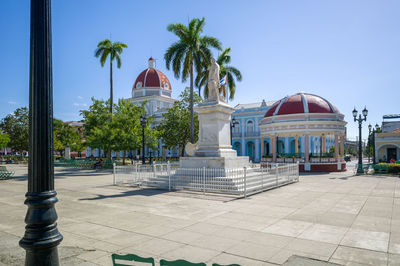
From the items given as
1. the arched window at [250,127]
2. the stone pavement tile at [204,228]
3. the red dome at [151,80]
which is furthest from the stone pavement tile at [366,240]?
the red dome at [151,80]

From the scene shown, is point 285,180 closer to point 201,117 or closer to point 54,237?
point 201,117

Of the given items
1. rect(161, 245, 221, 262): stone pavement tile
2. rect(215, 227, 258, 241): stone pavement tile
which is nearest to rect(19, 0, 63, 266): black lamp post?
rect(161, 245, 221, 262): stone pavement tile

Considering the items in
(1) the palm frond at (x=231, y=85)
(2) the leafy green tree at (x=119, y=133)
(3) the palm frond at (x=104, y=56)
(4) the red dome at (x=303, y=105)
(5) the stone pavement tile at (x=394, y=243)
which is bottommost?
(5) the stone pavement tile at (x=394, y=243)

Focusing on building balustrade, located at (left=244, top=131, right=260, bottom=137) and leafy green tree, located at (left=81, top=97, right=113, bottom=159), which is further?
building balustrade, located at (left=244, top=131, right=260, bottom=137)

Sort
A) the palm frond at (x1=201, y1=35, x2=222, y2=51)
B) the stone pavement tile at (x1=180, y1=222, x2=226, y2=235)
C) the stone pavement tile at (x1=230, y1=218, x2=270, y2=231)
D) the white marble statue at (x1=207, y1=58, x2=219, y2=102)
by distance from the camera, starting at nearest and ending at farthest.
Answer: the stone pavement tile at (x1=180, y1=222, x2=226, y2=235) → the stone pavement tile at (x1=230, y1=218, x2=270, y2=231) → the white marble statue at (x1=207, y1=58, x2=219, y2=102) → the palm frond at (x1=201, y1=35, x2=222, y2=51)

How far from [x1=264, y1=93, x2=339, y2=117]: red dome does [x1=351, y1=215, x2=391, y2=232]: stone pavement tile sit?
23.7m

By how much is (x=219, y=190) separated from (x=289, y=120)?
20.2 meters

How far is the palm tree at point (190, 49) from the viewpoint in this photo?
25547 mm

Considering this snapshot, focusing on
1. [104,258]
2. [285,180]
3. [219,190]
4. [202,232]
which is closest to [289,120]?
[285,180]

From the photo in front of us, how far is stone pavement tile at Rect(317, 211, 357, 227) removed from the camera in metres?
7.76

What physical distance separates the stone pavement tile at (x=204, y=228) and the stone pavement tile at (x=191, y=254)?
Answer: 1.16 m

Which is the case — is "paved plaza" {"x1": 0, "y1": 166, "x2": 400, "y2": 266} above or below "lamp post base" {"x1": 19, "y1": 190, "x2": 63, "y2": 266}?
below

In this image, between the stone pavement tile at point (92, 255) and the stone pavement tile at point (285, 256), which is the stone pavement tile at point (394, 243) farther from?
the stone pavement tile at point (92, 255)

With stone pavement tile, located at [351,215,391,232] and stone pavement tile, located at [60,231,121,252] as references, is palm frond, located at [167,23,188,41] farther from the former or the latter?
stone pavement tile, located at [60,231,121,252]
